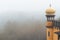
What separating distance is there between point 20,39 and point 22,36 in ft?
0.54

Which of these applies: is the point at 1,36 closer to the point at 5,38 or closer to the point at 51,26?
the point at 5,38

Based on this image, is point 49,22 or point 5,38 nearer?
point 49,22

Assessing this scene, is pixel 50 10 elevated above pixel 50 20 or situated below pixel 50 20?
above

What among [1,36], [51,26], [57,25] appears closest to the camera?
[57,25]

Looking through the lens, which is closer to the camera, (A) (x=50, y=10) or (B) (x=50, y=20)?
(A) (x=50, y=10)

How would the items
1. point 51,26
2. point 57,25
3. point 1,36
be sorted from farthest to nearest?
point 1,36 < point 51,26 < point 57,25

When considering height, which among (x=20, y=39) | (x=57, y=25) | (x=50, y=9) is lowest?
(x=20, y=39)

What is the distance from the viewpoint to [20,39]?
7.64m

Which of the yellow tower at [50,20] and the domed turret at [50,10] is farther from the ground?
the domed turret at [50,10]

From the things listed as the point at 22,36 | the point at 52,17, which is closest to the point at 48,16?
the point at 52,17

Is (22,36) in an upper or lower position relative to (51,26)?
lower

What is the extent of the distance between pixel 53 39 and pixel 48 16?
83 centimetres

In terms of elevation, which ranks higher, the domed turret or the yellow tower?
the domed turret

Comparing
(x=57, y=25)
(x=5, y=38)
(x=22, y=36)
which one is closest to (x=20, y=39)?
(x=22, y=36)
